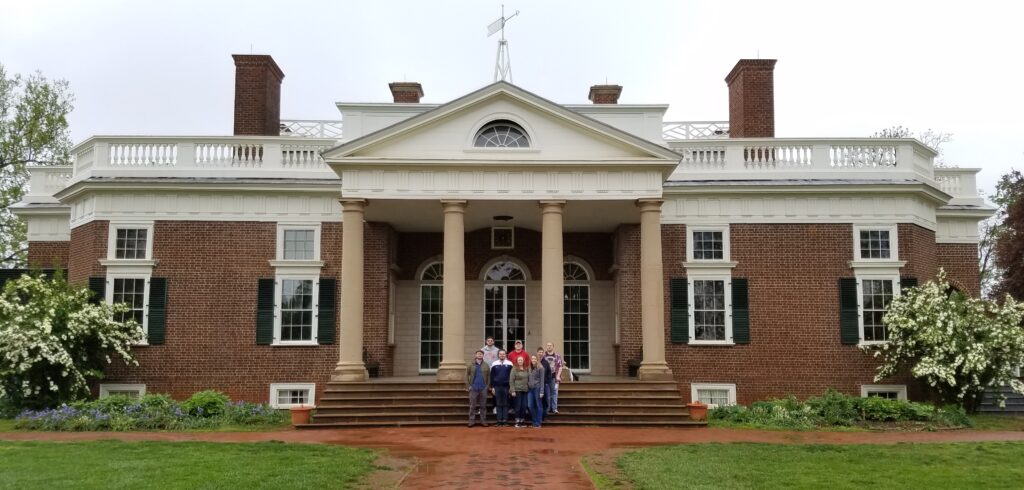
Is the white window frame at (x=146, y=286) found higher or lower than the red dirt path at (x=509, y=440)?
higher

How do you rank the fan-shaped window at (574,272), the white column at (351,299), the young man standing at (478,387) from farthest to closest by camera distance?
the fan-shaped window at (574,272) → the white column at (351,299) → the young man standing at (478,387)

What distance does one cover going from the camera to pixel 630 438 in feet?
51.4

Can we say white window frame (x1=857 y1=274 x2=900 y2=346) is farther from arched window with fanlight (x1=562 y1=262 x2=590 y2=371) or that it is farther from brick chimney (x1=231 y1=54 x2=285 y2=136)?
brick chimney (x1=231 y1=54 x2=285 y2=136)

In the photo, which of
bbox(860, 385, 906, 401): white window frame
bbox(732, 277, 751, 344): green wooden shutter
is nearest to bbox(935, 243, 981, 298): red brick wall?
bbox(860, 385, 906, 401): white window frame

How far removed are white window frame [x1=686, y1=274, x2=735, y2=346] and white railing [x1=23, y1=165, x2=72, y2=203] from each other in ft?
56.2

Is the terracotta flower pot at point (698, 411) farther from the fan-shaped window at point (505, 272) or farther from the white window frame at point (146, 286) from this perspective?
the white window frame at point (146, 286)

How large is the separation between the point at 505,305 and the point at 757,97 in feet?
29.7

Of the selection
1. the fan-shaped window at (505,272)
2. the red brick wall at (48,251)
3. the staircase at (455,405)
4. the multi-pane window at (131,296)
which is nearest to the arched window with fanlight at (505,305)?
the fan-shaped window at (505,272)

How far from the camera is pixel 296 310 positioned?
71.9 ft

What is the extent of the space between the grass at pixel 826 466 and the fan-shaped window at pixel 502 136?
28.2ft

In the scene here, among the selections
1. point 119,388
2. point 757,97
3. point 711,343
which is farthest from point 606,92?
point 119,388

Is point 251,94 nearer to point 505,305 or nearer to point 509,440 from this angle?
point 505,305

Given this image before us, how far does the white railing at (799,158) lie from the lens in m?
22.6

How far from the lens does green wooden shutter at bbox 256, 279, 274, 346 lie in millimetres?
21641
